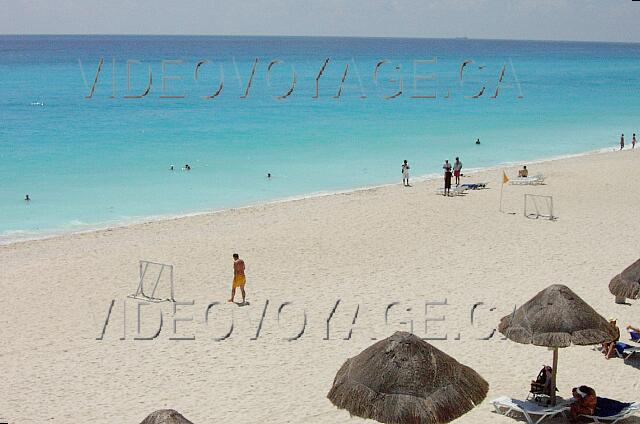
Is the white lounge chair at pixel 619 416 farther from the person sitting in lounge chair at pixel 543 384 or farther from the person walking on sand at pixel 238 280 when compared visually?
the person walking on sand at pixel 238 280

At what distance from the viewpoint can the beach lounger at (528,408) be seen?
365 inches

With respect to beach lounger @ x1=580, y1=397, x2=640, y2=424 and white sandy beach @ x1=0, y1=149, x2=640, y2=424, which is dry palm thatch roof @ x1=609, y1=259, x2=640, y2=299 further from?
beach lounger @ x1=580, y1=397, x2=640, y2=424

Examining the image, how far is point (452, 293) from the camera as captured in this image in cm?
1444

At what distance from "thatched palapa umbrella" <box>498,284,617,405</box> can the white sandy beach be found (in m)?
1.34

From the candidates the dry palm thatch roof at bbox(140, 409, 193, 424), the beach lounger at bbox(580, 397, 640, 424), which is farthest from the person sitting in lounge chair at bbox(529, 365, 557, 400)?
the dry palm thatch roof at bbox(140, 409, 193, 424)

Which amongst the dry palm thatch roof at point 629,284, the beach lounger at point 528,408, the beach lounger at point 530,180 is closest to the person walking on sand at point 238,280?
the beach lounger at point 528,408

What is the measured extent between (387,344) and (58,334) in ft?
24.5

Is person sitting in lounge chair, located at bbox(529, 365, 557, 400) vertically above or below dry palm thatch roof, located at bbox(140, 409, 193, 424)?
below

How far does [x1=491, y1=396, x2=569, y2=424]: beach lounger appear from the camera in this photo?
30.5ft

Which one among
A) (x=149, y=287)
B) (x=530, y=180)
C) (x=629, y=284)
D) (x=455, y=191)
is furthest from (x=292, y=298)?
(x=530, y=180)

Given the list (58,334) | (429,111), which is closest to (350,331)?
(58,334)

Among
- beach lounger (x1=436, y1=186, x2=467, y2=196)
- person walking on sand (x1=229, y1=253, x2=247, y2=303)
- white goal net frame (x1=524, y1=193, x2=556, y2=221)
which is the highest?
beach lounger (x1=436, y1=186, x2=467, y2=196)

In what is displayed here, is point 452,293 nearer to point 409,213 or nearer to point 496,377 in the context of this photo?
point 496,377

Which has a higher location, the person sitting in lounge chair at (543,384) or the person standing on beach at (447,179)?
the person standing on beach at (447,179)
